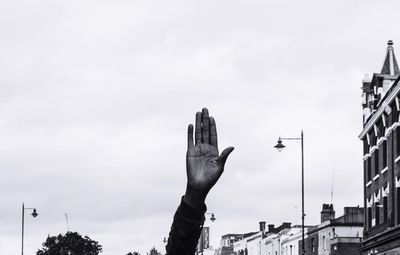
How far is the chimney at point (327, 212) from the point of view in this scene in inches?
3749

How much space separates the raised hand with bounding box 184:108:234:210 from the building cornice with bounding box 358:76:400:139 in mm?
43591

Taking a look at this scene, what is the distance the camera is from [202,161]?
11930 mm

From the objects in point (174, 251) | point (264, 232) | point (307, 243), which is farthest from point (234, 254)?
point (174, 251)

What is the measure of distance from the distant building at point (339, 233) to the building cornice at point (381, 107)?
67.9 feet

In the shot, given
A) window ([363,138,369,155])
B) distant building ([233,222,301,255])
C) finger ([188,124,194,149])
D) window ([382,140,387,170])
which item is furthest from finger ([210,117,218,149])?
distant building ([233,222,301,255])

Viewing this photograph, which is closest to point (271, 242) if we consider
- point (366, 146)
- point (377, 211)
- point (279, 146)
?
point (366, 146)

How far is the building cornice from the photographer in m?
55.5

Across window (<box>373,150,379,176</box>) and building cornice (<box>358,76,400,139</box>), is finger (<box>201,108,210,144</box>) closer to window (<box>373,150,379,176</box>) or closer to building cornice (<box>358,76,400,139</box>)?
building cornice (<box>358,76,400,139</box>)

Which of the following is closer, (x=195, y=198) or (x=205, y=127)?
(x=195, y=198)

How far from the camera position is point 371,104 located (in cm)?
6594

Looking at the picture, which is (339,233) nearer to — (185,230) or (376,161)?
(376,161)

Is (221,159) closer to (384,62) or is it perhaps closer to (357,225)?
(384,62)

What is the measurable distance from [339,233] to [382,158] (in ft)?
97.7

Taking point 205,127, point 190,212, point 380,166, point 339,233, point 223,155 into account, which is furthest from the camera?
point 339,233
